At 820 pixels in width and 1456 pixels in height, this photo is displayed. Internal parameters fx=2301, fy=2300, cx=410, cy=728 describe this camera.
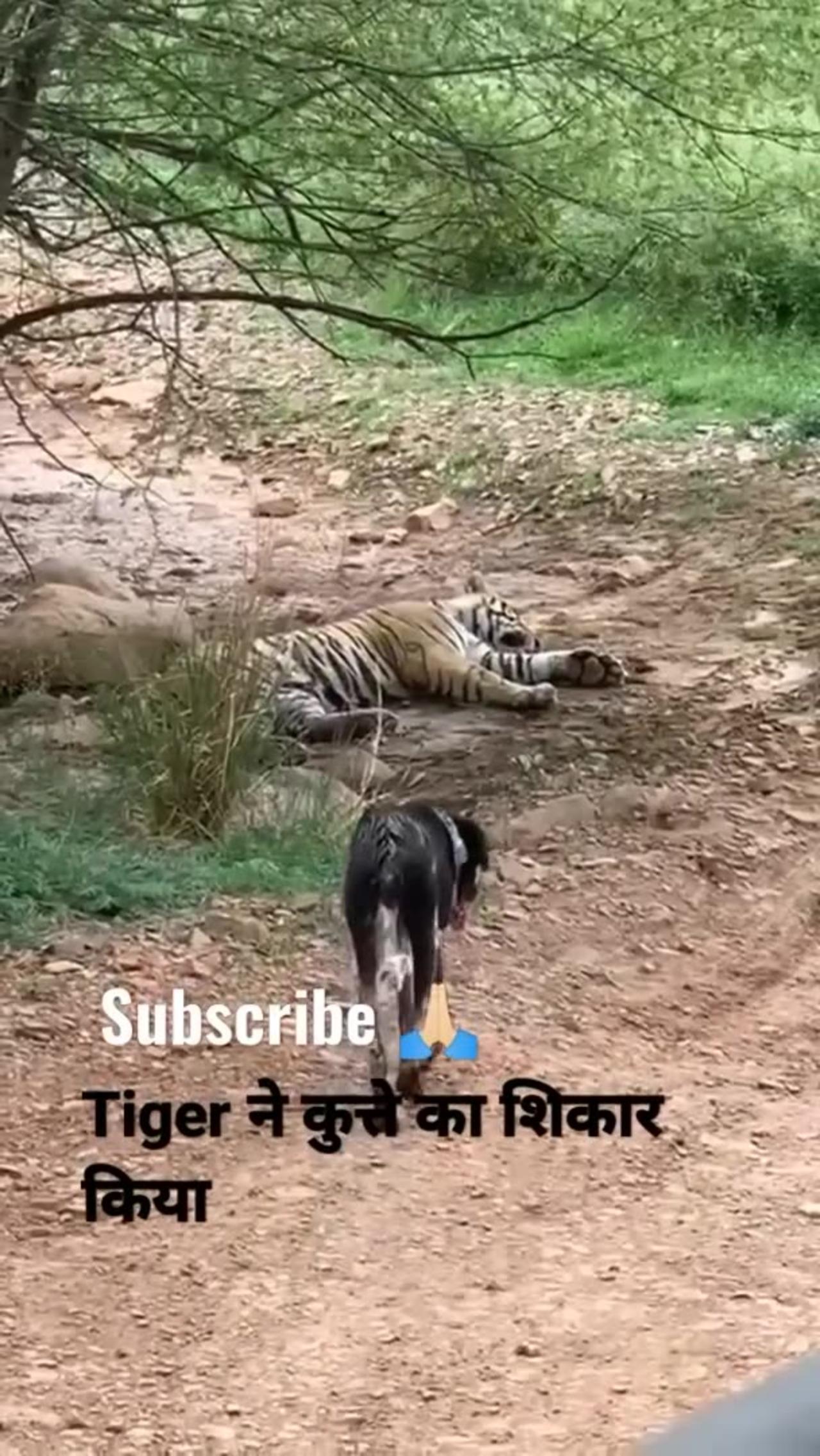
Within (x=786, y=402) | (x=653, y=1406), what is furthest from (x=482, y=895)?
(x=786, y=402)

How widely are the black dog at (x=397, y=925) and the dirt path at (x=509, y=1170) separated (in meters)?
0.06

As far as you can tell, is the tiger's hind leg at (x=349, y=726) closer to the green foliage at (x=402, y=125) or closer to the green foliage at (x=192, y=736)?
the green foliage at (x=192, y=736)

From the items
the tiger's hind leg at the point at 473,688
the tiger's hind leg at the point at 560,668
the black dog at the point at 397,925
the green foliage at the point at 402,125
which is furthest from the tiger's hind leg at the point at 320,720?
the black dog at the point at 397,925

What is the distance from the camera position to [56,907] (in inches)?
96.7

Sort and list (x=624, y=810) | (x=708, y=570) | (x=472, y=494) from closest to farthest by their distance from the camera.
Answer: (x=624, y=810) < (x=708, y=570) < (x=472, y=494)

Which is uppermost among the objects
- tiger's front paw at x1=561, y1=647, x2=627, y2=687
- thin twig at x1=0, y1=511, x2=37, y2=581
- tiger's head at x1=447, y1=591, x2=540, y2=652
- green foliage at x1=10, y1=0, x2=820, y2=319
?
green foliage at x1=10, y1=0, x2=820, y2=319

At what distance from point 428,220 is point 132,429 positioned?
1.57 metres

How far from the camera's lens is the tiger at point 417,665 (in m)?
3.25

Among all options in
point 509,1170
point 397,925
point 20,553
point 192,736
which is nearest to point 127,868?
point 192,736

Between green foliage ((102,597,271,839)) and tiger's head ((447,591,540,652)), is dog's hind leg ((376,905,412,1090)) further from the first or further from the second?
tiger's head ((447,591,540,652))

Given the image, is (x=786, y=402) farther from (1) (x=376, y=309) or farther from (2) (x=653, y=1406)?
(2) (x=653, y=1406)

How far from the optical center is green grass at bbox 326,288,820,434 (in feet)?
14.1

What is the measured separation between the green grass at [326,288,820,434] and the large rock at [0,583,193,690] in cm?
67

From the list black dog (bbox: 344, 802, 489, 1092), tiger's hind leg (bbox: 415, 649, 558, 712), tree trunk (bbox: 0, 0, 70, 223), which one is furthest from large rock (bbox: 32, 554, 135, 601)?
black dog (bbox: 344, 802, 489, 1092)
